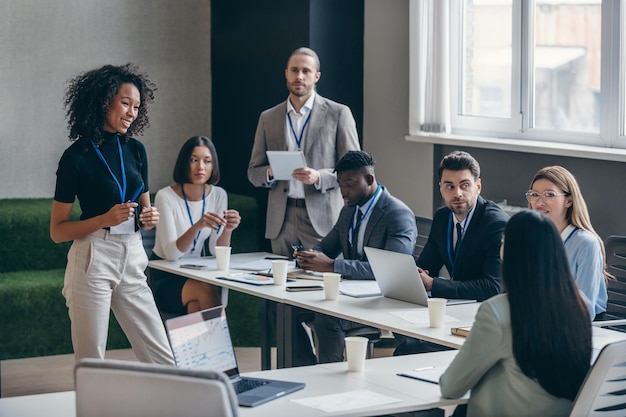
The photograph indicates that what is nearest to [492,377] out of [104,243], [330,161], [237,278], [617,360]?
[617,360]

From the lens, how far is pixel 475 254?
444 centimetres

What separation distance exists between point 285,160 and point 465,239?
158 cm

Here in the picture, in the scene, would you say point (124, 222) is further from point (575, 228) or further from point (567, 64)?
point (567, 64)

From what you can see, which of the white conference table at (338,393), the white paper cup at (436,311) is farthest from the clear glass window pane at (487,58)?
the white conference table at (338,393)

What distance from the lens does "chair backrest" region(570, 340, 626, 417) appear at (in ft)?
9.02

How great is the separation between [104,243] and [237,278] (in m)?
0.99

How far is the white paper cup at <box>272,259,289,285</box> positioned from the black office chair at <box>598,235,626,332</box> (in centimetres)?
145

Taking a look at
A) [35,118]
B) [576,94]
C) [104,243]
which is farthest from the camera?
[35,118]

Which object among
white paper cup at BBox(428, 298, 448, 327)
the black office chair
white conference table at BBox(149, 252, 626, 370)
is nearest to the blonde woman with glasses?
the black office chair

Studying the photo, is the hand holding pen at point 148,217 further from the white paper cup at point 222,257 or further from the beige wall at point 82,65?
the beige wall at point 82,65

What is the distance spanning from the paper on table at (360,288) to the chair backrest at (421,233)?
0.64 m

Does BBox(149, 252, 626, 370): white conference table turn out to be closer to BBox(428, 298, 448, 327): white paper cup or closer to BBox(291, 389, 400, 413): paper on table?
BBox(428, 298, 448, 327): white paper cup

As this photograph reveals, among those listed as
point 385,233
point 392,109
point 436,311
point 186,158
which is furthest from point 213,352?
point 392,109

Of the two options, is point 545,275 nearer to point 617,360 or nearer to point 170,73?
point 617,360
